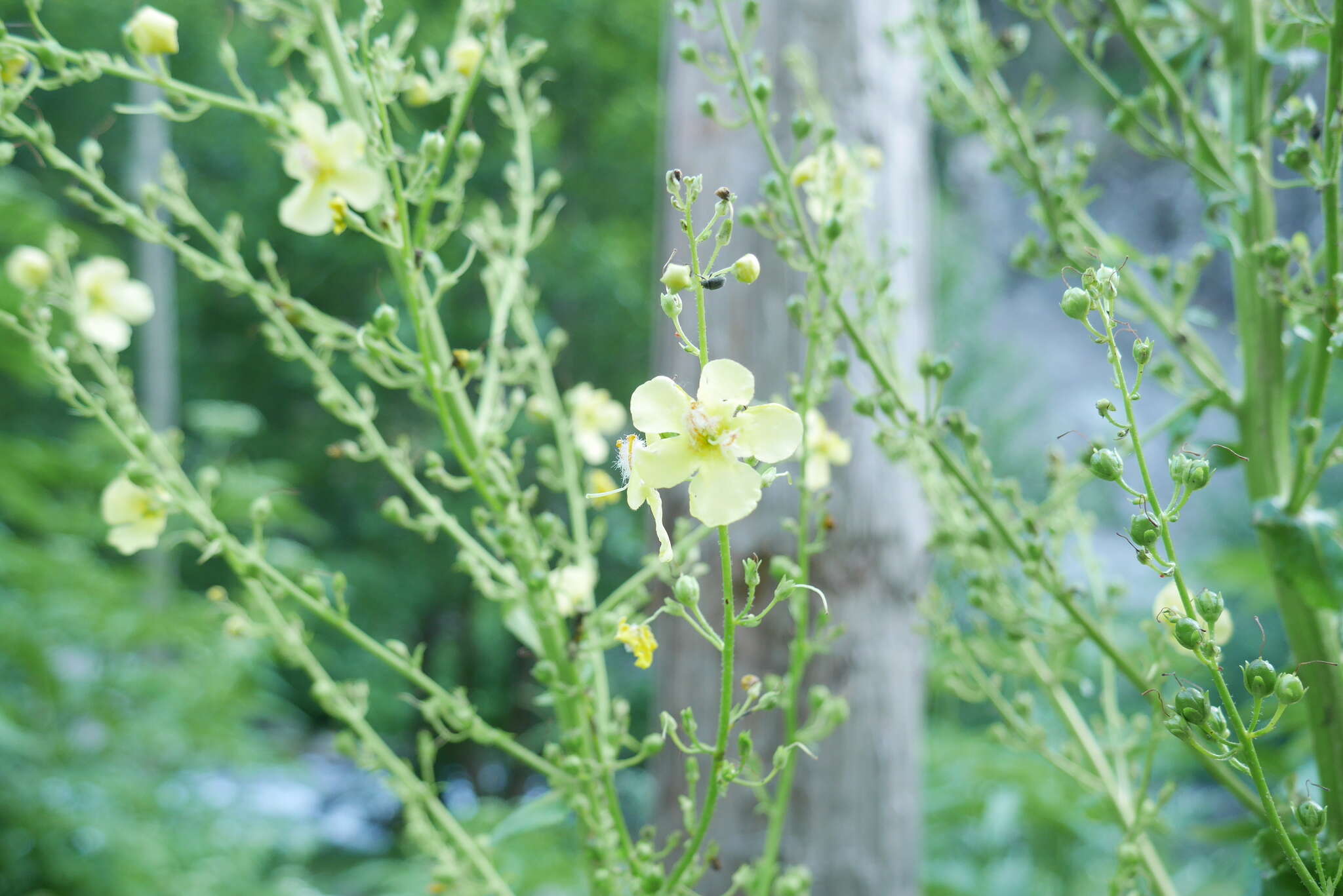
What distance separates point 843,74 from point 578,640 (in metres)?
0.73

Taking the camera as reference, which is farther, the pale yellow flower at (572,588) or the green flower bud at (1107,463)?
the pale yellow flower at (572,588)

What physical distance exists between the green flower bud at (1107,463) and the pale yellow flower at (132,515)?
39 centimetres

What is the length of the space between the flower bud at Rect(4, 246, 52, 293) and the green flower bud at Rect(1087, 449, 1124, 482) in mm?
538

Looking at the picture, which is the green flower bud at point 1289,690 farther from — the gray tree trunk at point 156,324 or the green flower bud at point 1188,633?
the gray tree trunk at point 156,324

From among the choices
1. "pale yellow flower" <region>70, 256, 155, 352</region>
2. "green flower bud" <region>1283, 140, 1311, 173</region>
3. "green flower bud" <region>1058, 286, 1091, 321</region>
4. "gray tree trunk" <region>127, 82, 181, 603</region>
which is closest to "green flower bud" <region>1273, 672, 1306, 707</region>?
"green flower bud" <region>1058, 286, 1091, 321</region>

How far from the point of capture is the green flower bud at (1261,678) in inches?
11.1

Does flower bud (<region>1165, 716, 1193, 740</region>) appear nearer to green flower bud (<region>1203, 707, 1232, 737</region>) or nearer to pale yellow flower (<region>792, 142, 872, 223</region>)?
green flower bud (<region>1203, 707, 1232, 737</region>)

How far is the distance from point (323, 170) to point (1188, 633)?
1.25ft

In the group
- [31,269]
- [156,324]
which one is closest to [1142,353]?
[31,269]

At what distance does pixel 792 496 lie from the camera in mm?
865

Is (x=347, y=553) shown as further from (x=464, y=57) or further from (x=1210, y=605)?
(x=1210, y=605)

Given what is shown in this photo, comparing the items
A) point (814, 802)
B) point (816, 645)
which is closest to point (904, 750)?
point (814, 802)

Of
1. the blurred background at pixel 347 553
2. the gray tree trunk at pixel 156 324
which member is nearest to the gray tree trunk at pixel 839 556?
the blurred background at pixel 347 553

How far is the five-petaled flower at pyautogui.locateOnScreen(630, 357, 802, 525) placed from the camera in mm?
291
